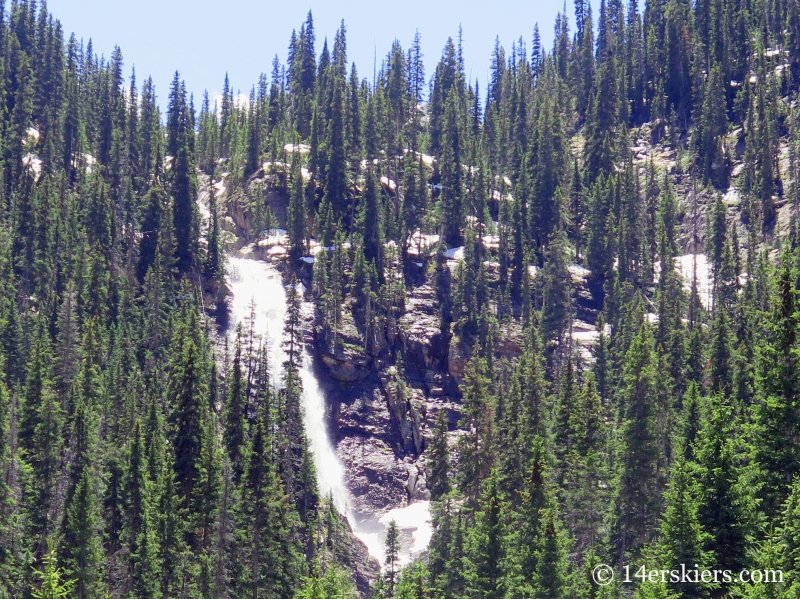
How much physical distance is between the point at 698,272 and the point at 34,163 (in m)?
81.2

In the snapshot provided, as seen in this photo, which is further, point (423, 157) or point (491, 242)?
point (423, 157)

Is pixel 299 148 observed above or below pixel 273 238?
above

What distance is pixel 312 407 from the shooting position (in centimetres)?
10475

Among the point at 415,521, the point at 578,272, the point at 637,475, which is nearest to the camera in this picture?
the point at 637,475

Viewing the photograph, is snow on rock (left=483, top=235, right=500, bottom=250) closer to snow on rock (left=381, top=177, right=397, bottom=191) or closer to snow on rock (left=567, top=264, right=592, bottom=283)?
snow on rock (left=567, top=264, right=592, bottom=283)

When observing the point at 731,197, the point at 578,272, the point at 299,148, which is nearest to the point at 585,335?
the point at 578,272

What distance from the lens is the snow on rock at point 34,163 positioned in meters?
121

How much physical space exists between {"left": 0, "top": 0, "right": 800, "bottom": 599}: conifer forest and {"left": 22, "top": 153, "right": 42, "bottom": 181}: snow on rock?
985mm

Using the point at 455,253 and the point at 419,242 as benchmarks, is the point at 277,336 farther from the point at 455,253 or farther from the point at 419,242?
the point at 455,253

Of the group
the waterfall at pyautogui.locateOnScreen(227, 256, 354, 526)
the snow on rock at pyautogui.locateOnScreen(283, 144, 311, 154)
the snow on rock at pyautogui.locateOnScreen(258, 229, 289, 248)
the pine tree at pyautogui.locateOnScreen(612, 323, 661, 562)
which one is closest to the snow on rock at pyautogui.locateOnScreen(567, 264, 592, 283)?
the waterfall at pyautogui.locateOnScreen(227, 256, 354, 526)

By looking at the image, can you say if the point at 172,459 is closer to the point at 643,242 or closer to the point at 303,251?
the point at 303,251

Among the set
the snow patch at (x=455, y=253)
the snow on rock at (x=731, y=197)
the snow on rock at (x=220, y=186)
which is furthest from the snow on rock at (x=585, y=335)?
the snow on rock at (x=220, y=186)

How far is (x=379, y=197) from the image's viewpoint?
409 feet

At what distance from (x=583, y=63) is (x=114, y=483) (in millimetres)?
120054
